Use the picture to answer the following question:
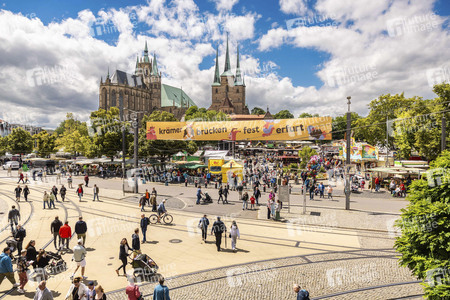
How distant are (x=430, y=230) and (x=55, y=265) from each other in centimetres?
1095

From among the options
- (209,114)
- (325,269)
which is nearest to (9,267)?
(325,269)

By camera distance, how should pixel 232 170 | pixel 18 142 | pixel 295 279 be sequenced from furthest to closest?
pixel 18 142
pixel 232 170
pixel 295 279

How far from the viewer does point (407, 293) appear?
7.59m

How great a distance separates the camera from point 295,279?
27.8 feet

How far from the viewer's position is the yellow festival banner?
27.8 m

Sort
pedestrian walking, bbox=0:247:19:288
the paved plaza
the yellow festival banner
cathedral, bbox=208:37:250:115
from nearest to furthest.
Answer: pedestrian walking, bbox=0:247:19:288
the paved plaza
the yellow festival banner
cathedral, bbox=208:37:250:115

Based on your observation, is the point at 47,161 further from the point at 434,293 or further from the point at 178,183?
the point at 434,293

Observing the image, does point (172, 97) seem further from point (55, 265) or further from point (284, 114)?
point (55, 265)

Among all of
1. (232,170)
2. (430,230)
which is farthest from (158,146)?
(430,230)

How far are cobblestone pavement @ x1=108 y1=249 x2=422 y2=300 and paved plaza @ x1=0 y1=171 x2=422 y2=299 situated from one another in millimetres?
29

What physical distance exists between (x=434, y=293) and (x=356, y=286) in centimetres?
329

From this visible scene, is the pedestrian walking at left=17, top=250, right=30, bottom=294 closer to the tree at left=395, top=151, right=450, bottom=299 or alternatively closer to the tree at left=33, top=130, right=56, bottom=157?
the tree at left=395, top=151, right=450, bottom=299

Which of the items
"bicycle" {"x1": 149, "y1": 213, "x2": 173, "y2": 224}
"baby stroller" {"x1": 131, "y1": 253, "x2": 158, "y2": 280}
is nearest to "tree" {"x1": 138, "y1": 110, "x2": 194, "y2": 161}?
"bicycle" {"x1": 149, "y1": 213, "x2": 173, "y2": 224}

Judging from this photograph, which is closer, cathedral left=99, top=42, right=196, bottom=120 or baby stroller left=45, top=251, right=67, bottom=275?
baby stroller left=45, top=251, right=67, bottom=275
